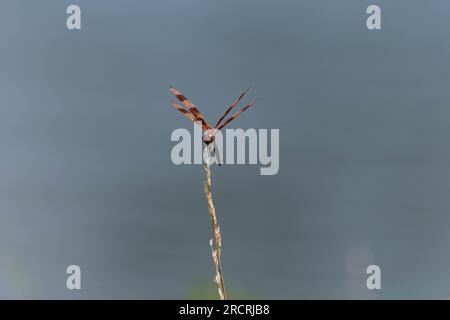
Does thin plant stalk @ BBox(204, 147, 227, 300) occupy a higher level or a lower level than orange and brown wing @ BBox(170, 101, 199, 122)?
lower

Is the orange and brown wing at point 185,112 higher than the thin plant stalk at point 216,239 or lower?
higher

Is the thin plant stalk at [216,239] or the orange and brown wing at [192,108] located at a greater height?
the orange and brown wing at [192,108]

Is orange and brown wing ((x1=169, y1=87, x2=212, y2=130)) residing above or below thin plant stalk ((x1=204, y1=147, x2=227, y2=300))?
above
